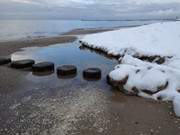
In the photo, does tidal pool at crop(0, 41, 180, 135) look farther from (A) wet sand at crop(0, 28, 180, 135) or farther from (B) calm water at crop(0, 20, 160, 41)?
(B) calm water at crop(0, 20, 160, 41)

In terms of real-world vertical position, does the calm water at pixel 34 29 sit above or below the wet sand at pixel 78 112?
below

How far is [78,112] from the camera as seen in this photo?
21.1 feet

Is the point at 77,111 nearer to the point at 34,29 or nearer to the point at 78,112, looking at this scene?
the point at 78,112

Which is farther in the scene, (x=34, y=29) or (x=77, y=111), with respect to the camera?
(x=34, y=29)

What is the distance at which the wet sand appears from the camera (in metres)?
5.50

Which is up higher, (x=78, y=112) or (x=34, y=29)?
(x=78, y=112)

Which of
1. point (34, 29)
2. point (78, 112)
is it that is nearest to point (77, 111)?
point (78, 112)

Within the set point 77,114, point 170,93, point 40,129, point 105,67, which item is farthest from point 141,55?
point 40,129

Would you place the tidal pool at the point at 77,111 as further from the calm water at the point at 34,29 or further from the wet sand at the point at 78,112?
the calm water at the point at 34,29

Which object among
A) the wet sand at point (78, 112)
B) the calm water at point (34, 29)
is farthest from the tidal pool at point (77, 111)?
the calm water at point (34, 29)

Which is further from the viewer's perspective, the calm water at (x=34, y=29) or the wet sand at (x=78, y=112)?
the calm water at (x=34, y=29)

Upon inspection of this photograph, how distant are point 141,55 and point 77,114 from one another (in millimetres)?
9004

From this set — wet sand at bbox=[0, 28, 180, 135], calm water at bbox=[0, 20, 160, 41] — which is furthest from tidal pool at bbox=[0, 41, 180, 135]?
calm water at bbox=[0, 20, 160, 41]

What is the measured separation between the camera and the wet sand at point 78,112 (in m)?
5.50
